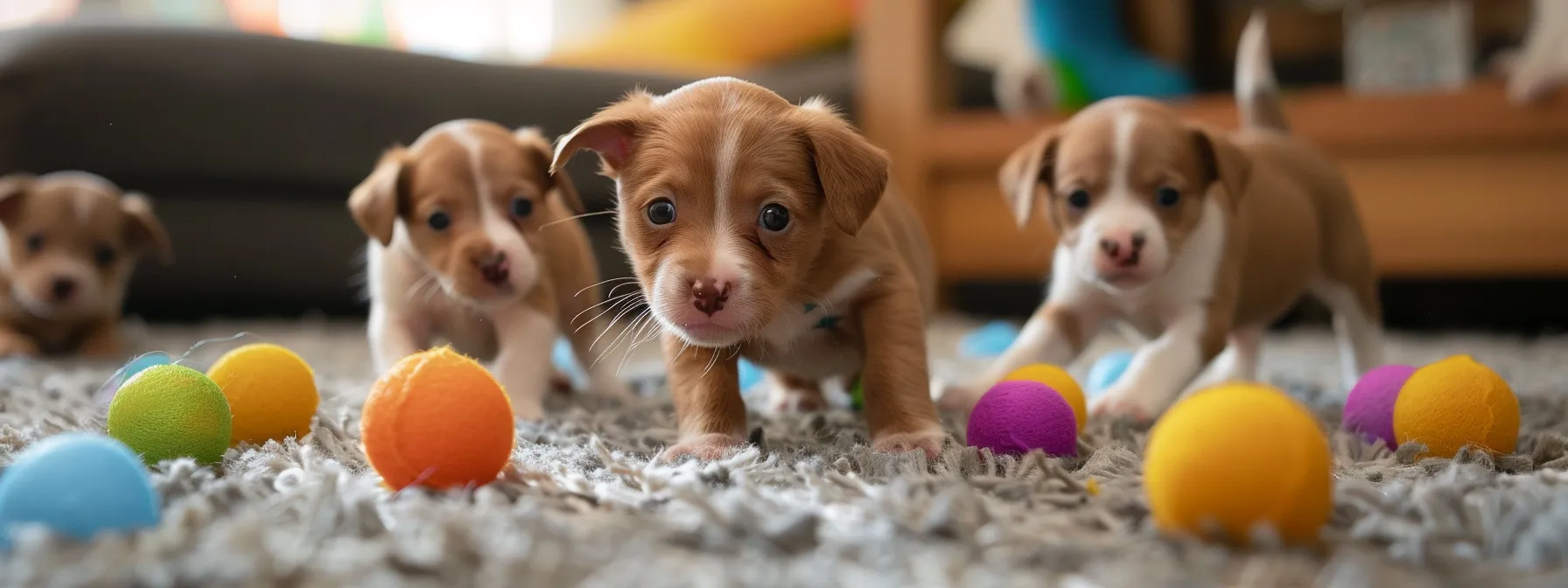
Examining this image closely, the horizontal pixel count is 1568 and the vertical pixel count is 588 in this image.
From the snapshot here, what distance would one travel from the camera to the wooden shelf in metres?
3.39

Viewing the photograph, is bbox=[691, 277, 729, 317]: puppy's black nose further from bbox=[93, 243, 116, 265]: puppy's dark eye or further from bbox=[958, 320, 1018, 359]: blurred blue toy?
→ bbox=[93, 243, 116, 265]: puppy's dark eye

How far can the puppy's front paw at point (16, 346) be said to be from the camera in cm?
263

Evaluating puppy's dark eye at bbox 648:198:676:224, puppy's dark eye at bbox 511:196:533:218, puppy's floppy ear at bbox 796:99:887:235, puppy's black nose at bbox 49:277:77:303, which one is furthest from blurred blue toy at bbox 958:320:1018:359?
puppy's black nose at bbox 49:277:77:303

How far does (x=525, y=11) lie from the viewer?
628 centimetres

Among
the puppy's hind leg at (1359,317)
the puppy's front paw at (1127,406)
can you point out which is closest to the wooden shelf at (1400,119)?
the puppy's hind leg at (1359,317)

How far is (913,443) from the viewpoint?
1.47 metres

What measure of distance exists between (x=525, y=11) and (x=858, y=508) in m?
5.62

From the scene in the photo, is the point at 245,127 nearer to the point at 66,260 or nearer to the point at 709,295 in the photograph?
the point at 66,260

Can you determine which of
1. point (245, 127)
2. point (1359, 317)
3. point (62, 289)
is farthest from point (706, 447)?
point (245, 127)

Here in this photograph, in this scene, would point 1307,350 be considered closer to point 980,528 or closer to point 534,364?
point 534,364

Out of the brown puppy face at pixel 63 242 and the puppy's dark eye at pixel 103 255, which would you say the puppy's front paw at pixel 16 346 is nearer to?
the brown puppy face at pixel 63 242

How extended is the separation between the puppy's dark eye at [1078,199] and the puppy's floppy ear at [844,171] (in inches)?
20.8

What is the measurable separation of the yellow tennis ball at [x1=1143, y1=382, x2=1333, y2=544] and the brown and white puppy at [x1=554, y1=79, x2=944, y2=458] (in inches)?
16.9

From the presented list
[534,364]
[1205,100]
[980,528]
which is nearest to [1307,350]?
[1205,100]
